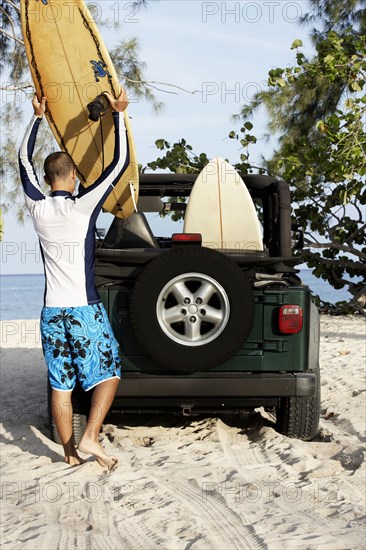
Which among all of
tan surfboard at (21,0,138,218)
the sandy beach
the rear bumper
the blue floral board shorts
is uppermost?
tan surfboard at (21,0,138,218)

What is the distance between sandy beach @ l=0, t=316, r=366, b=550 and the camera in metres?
3.27

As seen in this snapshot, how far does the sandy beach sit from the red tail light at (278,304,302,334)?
776mm

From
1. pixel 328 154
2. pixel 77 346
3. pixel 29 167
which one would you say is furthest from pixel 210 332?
pixel 328 154

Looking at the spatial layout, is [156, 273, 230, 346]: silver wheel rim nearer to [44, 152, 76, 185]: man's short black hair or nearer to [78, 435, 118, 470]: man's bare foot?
[78, 435, 118, 470]: man's bare foot

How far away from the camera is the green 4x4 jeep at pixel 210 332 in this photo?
4523 millimetres

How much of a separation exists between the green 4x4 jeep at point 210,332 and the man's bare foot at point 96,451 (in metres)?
0.50

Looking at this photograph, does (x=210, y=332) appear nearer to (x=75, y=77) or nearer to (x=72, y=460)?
(x=72, y=460)

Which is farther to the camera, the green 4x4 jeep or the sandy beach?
the green 4x4 jeep

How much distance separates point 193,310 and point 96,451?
989 millimetres

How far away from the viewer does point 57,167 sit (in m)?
4.39

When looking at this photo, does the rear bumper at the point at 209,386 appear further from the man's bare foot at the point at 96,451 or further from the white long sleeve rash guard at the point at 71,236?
the white long sleeve rash guard at the point at 71,236

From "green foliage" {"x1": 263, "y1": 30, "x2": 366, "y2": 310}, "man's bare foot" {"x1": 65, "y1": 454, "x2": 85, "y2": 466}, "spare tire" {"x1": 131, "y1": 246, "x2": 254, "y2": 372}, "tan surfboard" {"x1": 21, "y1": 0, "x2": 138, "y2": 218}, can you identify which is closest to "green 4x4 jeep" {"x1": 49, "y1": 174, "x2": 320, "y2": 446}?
"spare tire" {"x1": 131, "y1": 246, "x2": 254, "y2": 372}

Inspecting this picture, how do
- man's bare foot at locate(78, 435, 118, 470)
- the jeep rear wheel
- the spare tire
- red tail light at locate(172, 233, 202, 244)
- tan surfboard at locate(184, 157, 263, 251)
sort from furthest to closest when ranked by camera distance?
tan surfboard at locate(184, 157, 263, 251) < the jeep rear wheel < red tail light at locate(172, 233, 202, 244) < the spare tire < man's bare foot at locate(78, 435, 118, 470)

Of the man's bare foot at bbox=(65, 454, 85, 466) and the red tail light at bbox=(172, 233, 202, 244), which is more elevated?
the red tail light at bbox=(172, 233, 202, 244)
